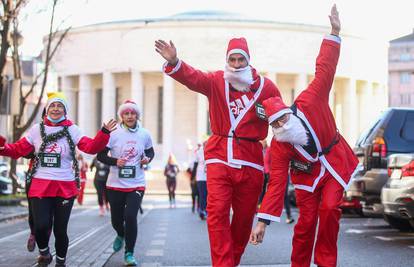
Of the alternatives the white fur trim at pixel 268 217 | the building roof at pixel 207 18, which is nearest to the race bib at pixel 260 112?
the white fur trim at pixel 268 217

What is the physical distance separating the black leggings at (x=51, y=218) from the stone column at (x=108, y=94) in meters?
64.3

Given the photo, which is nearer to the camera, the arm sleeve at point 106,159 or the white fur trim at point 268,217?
the white fur trim at point 268,217

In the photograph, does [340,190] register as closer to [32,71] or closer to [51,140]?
[51,140]

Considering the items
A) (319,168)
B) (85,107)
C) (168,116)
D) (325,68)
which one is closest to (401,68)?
(168,116)

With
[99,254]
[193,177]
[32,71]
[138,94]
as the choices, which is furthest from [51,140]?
[32,71]

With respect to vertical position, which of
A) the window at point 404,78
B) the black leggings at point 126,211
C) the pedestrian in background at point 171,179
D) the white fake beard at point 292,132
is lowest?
the pedestrian in background at point 171,179

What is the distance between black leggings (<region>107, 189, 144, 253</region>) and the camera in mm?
9258

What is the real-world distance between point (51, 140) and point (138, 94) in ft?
210

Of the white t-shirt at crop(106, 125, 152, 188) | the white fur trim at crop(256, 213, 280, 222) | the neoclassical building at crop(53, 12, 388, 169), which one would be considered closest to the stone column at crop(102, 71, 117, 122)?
the neoclassical building at crop(53, 12, 388, 169)

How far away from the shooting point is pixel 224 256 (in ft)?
20.4

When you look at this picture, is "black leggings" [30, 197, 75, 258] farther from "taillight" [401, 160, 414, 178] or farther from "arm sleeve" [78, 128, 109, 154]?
"taillight" [401, 160, 414, 178]

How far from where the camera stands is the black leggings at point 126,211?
9.26 meters

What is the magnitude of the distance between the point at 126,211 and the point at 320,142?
3.39 meters

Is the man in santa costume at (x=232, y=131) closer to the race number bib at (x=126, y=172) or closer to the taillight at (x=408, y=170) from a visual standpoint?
the race number bib at (x=126, y=172)
